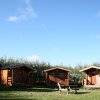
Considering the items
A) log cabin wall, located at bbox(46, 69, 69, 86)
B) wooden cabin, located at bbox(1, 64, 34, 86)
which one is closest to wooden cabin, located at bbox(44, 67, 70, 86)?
log cabin wall, located at bbox(46, 69, 69, 86)

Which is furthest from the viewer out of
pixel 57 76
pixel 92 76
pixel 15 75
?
pixel 57 76

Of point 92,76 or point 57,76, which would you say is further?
point 57,76

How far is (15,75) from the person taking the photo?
4531 cm

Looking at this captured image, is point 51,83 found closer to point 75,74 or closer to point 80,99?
point 75,74

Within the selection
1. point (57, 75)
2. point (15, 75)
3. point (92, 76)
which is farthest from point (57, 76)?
point (15, 75)

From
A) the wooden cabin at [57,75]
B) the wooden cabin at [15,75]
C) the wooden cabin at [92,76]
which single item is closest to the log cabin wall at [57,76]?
the wooden cabin at [57,75]

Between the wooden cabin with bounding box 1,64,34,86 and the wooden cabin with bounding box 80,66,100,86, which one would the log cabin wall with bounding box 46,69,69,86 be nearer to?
the wooden cabin with bounding box 80,66,100,86

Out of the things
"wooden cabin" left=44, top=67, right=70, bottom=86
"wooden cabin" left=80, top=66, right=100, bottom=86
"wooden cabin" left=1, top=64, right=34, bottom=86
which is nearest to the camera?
"wooden cabin" left=1, top=64, right=34, bottom=86

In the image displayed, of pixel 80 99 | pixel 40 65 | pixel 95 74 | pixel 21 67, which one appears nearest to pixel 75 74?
pixel 40 65

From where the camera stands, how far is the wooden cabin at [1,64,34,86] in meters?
44.7

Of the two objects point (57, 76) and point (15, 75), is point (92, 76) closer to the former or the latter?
point (57, 76)

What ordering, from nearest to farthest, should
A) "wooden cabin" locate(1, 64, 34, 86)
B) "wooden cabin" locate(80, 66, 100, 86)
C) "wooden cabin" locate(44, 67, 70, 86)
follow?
"wooden cabin" locate(1, 64, 34, 86) < "wooden cabin" locate(80, 66, 100, 86) < "wooden cabin" locate(44, 67, 70, 86)

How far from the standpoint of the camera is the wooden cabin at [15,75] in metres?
44.7

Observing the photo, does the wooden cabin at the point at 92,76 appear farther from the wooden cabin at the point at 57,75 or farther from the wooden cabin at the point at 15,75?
the wooden cabin at the point at 15,75
